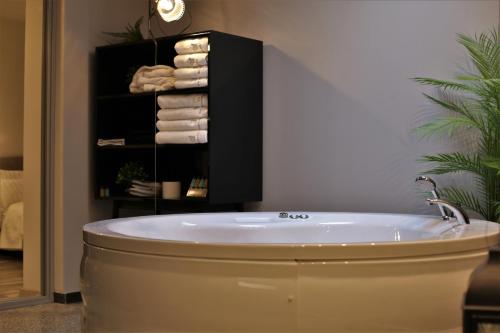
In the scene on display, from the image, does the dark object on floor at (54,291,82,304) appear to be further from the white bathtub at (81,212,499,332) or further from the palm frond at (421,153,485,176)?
the palm frond at (421,153,485,176)

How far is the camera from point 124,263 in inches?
87.6

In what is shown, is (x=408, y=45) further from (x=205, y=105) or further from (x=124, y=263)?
(x=124, y=263)

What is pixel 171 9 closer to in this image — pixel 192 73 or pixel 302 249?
pixel 192 73

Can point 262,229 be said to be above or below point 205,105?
below

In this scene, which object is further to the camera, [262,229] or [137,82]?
[137,82]

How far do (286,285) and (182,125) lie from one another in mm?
2145

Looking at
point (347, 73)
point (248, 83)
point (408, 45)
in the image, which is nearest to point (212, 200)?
point (248, 83)

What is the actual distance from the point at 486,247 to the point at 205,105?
2066 mm

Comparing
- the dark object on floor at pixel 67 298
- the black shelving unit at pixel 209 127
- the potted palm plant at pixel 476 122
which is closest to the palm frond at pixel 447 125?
the potted palm plant at pixel 476 122

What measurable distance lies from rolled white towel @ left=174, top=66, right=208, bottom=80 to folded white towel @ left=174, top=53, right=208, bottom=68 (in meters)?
0.02

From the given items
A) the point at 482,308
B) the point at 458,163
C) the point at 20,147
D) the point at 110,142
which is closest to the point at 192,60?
the point at 110,142

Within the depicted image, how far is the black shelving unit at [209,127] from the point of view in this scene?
401 centimetres

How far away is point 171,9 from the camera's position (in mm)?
4172

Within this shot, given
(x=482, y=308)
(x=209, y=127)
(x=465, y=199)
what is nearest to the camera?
(x=482, y=308)
